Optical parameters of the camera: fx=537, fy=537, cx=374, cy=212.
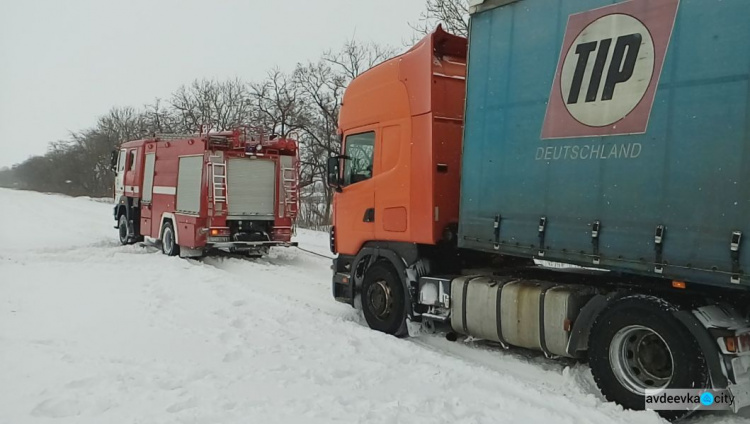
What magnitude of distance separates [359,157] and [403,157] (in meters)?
1.06

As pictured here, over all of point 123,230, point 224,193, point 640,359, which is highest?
point 224,193

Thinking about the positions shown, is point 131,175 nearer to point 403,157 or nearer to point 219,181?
point 219,181

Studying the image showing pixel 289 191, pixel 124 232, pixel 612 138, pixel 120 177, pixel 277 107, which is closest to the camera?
pixel 612 138

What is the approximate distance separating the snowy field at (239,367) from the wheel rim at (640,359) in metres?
0.28

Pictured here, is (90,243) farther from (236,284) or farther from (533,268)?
(533,268)

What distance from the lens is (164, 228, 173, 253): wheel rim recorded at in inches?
541

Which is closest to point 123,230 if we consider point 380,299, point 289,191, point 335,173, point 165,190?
point 165,190

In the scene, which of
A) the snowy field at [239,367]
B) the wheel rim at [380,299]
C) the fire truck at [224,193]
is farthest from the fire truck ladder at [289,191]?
the wheel rim at [380,299]

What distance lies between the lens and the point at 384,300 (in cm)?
695

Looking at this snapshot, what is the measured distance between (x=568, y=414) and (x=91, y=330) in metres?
5.14

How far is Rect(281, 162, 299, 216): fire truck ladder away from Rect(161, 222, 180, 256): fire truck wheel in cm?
296

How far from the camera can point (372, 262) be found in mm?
7215

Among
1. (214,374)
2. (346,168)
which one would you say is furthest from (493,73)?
(214,374)

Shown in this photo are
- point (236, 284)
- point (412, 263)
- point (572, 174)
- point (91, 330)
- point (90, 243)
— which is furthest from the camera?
point (90, 243)
